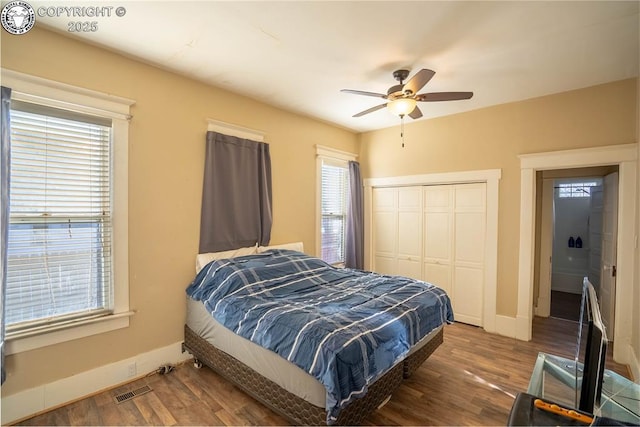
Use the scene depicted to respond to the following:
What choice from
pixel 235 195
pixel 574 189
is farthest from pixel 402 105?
pixel 574 189

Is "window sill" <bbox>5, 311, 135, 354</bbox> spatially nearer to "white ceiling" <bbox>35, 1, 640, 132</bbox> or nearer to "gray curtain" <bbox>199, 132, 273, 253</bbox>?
"gray curtain" <bbox>199, 132, 273, 253</bbox>

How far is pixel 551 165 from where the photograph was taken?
3297 millimetres

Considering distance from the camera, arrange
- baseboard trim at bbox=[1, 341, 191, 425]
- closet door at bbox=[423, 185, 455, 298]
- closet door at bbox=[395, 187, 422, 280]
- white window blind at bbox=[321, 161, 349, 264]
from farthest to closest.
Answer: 1. white window blind at bbox=[321, 161, 349, 264]
2. closet door at bbox=[395, 187, 422, 280]
3. closet door at bbox=[423, 185, 455, 298]
4. baseboard trim at bbox=[1, 341, 191, 425]

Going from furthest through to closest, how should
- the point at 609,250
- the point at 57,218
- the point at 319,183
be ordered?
the point at 319,183 → the point at 609,250 → the point at 57,218

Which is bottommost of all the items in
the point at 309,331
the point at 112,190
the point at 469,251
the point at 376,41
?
Answer: the point at 309,331

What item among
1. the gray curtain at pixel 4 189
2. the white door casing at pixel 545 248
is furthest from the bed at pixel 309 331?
the white door casing at pixel 545 248

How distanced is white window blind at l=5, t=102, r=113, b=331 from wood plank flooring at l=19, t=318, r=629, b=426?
0.73 meters

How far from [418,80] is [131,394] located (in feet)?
11.0

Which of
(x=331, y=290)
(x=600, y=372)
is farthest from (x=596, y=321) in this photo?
(x=331, y=290)

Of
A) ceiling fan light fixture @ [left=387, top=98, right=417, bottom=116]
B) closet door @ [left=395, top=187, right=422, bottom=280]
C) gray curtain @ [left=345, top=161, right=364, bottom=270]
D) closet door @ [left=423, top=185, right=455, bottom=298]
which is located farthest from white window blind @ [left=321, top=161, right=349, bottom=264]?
ceiling fan light fixture @ [left=387, top=98, right=417, bottom=116]

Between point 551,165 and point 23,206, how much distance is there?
4.90 metres

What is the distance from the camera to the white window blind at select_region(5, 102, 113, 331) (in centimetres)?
206

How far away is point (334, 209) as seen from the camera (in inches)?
184

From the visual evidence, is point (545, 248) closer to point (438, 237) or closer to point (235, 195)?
point (438, 237)
